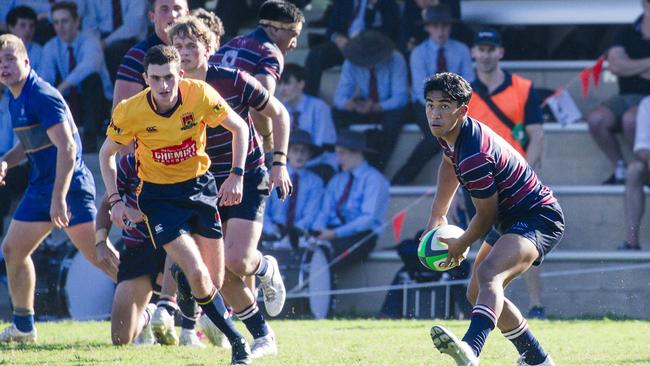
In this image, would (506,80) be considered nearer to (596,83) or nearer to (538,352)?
(596,83)

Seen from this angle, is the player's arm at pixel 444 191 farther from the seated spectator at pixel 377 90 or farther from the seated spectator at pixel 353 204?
the seated spectator at pixel 377 90

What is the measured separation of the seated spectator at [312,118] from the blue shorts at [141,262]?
3911 mm

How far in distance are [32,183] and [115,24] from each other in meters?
4.74

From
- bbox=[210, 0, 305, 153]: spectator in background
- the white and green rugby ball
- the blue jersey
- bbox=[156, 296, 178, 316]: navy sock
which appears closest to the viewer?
the white and green rugby ball

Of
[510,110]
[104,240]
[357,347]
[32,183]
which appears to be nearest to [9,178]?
[32,183]

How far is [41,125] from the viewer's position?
8.84 metres

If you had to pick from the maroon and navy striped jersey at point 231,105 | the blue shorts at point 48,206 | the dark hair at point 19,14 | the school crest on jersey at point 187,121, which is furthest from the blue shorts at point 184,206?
the dark hair at point 19,14

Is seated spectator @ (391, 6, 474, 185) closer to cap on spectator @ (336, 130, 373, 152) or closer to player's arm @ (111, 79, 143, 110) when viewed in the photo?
cap on spectator @ (336, 130, 373, 152)

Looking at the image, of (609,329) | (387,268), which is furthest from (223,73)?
(387,268)

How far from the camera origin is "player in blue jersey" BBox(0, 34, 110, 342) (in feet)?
28.7

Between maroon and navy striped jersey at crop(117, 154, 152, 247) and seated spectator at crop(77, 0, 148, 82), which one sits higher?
seated spectator at crop(77, 0, 148, 82)

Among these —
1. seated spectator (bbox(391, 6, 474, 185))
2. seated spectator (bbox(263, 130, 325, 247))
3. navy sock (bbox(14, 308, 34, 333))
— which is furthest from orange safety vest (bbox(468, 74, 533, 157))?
navy sock (bbox(14, 308, 34, 333))

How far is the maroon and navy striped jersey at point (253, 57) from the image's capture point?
841cm

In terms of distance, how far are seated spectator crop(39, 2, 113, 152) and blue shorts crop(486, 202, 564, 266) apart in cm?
708
